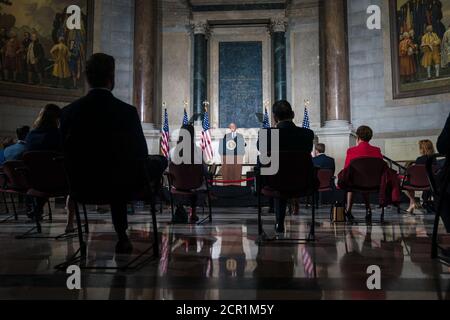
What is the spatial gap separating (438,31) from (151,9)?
8114 mm

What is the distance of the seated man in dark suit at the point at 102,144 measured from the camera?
268cm

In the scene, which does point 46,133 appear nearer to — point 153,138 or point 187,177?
point 187,177

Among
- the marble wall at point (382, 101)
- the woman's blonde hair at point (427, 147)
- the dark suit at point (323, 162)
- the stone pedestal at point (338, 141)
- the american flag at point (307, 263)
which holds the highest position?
the marble wall at point (382, 101)

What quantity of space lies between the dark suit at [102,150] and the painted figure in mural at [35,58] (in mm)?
10446

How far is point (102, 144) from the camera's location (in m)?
2.69

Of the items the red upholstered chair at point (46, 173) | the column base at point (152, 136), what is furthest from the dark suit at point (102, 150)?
the column base at point (152, 136)

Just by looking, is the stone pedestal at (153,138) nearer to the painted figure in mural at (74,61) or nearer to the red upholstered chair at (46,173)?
the painted figure in mural at (74,61)

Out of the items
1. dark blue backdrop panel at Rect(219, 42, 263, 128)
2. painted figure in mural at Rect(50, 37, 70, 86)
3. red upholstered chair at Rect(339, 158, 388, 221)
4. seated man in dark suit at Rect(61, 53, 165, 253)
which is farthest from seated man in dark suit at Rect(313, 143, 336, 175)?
painted figure in mural at Rect(50, 37, 70, 86)

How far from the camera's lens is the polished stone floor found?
73.9 inches

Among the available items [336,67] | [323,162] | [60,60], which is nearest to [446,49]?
[336,67]

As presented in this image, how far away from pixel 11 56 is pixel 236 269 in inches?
461

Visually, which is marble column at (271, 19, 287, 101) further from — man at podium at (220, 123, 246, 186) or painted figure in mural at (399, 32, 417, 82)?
painted figure in mural at (399, 32, 417, 82)
